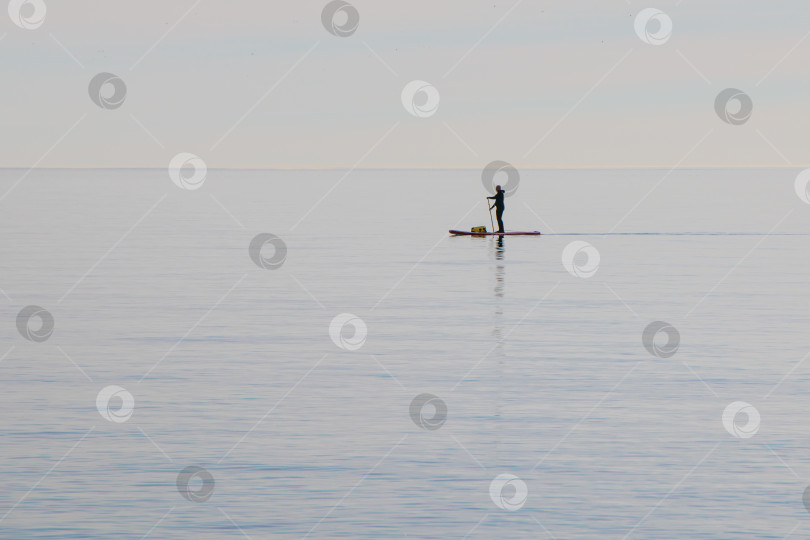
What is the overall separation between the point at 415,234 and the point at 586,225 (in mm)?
13865

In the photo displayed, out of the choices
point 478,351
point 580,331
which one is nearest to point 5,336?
point 478,351

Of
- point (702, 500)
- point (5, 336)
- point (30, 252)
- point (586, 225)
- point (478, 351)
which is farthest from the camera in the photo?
point (586, 225)

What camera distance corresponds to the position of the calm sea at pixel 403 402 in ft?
43.5

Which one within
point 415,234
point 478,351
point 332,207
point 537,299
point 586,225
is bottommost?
point 478,351

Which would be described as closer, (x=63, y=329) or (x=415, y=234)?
(x=63, y=329)

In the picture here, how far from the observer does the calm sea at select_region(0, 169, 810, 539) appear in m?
13.3

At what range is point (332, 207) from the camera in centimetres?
10525

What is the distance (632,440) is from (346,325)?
11366mm

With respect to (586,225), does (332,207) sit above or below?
above

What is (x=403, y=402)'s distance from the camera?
18.6 m

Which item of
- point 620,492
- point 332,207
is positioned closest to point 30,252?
point 620,492

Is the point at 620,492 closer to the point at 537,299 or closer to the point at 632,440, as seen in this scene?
the point at 632,440

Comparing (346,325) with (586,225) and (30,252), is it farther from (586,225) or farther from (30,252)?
(586,225)

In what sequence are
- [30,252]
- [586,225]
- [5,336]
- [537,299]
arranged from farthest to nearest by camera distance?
1. [586,225]
2. [30,252]
3. [537,299]
4. [5,336]
